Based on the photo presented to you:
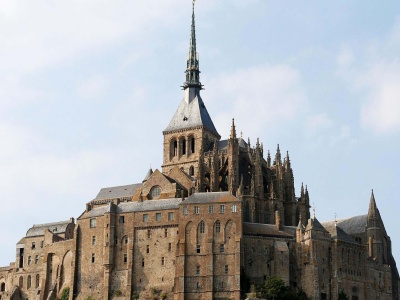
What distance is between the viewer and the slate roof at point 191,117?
139 metres

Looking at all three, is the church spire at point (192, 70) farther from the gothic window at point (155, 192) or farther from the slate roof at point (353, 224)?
the slate roof at point (353, 224)

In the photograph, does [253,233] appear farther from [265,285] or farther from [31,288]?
[31,288]

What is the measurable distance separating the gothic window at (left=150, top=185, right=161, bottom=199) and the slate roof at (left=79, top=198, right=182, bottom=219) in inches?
169

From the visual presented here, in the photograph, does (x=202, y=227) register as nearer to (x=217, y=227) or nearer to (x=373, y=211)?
(x=217, y=227)

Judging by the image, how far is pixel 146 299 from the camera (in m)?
116

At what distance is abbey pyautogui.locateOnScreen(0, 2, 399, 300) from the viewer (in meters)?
115

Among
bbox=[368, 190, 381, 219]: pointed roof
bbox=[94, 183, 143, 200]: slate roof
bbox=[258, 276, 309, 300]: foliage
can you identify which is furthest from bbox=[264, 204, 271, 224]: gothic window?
bbox=[94, 183, 143, 200]: slate roof

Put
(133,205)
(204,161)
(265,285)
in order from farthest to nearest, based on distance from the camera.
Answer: (204,161) → (133,205) → (265,285)

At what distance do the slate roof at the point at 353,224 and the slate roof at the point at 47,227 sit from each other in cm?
3562

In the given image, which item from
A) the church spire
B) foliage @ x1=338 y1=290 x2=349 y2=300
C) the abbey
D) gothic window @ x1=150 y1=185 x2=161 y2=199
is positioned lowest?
foliage @ x1=338 y1=290 x2=349 y2=300

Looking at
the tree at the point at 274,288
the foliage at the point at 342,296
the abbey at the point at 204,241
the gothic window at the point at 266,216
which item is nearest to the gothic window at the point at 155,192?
the abbey at the point at 204,241

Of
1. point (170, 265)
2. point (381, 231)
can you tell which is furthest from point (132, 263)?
point (381, 231)

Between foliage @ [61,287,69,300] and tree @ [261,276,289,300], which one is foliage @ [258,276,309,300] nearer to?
tree @ [261,276,289,300]

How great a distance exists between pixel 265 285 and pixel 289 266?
4584 millimetres
